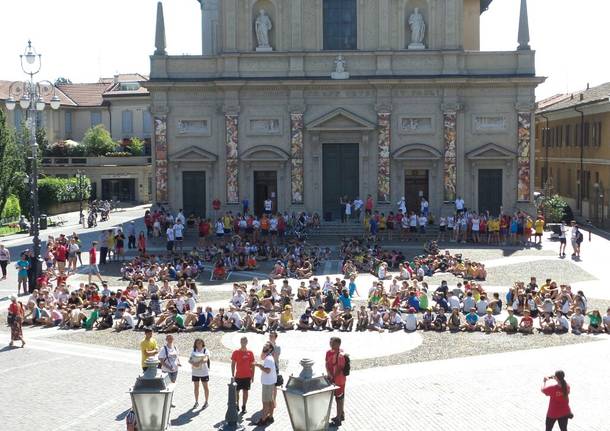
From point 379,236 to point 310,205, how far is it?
500 cm

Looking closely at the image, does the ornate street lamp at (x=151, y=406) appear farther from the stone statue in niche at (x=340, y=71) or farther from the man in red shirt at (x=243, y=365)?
the stone statue in niche at (x=340, y=71)

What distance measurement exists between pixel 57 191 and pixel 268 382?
5405cm

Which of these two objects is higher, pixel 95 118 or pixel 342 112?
pixel 95 118

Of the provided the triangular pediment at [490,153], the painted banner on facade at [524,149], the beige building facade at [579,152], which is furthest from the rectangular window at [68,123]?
the painted banner on facade at [524,149]

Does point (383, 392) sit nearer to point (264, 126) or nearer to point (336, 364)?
point (336, 364)

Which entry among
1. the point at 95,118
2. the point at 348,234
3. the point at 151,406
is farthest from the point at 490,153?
the point at 95,118

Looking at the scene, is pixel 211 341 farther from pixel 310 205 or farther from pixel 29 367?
pixel 310 205

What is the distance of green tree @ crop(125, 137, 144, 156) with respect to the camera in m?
79.6

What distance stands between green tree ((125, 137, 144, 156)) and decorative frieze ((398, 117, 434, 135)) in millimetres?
38413

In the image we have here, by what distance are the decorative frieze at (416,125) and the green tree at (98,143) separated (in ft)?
132

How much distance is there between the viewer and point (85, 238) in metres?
47.5

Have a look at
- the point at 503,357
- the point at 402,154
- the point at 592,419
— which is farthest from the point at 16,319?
the point at 402,154

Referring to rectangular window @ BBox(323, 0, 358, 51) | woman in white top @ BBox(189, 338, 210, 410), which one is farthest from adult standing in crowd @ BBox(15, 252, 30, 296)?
rectangular window @ BBox(323, 0, 358, 51)

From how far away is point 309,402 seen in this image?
838 centimetres
